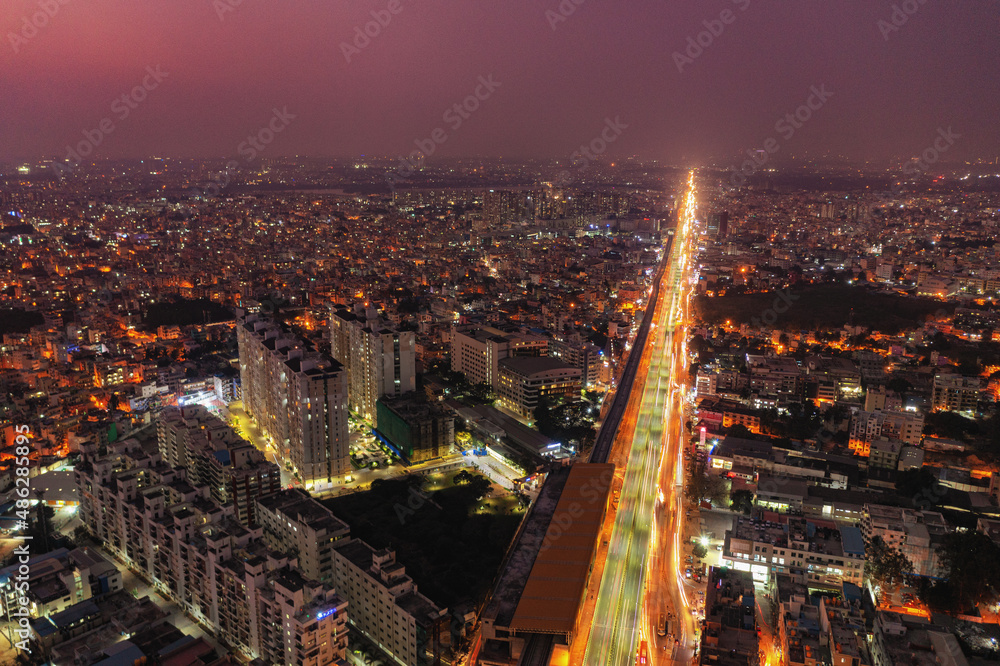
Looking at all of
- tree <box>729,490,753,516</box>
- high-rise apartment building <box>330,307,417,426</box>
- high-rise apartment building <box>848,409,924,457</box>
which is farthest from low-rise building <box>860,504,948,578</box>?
high-rise apartment building <box>330,307,417,426</box>

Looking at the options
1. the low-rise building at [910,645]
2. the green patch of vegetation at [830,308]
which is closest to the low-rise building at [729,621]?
the low-rise building at [910,645]

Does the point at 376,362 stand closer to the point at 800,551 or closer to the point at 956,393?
the point at 800,551

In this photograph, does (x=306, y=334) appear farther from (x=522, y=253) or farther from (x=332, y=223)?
(x=332, y=223)

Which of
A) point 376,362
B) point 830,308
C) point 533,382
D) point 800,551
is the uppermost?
point 830,308

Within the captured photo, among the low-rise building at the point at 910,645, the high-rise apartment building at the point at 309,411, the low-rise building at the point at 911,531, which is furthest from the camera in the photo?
the high-rise apartment building at the point at 309,411

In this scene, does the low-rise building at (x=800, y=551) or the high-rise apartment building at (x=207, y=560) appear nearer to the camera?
the high-rise apartment building at (x=207, y=560)

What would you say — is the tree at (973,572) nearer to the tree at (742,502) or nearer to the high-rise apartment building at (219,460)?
the tree at (742,502)

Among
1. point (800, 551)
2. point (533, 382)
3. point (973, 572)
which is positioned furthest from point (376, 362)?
point (973, 572)
